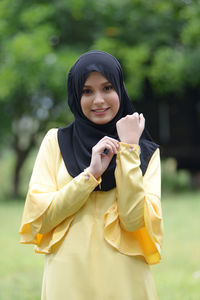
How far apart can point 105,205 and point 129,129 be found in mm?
346

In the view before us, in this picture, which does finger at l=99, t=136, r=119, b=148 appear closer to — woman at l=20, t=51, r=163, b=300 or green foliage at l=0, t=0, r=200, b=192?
woman at l=20, t=51, r=163, b=300

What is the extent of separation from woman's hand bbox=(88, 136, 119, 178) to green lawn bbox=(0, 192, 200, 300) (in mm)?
3131

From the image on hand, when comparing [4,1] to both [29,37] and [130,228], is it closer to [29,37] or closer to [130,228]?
[29,37]

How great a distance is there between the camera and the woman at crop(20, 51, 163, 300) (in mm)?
2096

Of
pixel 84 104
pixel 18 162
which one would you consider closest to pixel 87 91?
pixel 84 104

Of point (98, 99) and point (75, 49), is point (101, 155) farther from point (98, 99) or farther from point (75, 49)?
point (75, 49)

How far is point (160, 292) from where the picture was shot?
5.16 metres

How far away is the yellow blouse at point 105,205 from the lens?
2.08 m

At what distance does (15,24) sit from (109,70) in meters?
12.2

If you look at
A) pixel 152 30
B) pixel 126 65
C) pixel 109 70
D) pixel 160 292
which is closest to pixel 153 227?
pixel 109 70

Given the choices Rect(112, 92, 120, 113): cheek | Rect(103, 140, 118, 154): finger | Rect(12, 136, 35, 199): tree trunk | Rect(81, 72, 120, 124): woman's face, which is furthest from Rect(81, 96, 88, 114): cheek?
Rect(12, 136, 35, 199): tree trunk

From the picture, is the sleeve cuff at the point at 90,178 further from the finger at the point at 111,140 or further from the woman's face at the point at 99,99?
the woman's face at the point at 99,99

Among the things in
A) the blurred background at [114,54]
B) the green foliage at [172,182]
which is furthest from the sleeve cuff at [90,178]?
the green foliage at [172,182]

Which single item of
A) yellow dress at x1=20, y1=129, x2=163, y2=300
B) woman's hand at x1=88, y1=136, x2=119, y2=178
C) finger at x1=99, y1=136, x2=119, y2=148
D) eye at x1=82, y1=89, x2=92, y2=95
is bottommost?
yellow dress at x1=20, y1=129, x2=163, y2=300
